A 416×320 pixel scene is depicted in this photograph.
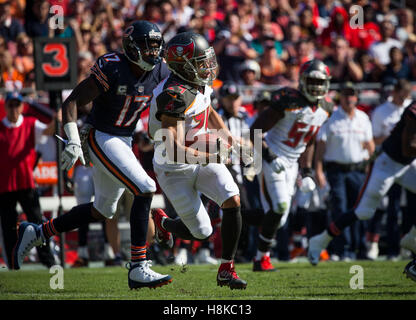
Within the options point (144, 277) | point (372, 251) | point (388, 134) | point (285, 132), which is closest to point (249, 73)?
point (388, 134)

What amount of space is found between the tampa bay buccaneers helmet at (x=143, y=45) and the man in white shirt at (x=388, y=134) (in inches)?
184

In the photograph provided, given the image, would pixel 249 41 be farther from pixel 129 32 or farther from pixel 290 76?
pixel 129 32

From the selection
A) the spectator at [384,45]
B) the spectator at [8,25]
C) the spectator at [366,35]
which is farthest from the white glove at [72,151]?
the spectator at [366,35]

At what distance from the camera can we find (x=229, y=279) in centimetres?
534

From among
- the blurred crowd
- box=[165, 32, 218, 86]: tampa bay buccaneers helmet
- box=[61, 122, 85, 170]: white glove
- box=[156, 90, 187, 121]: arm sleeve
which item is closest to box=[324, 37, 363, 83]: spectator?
the blurred crowd

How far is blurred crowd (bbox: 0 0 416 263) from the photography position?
933 cm

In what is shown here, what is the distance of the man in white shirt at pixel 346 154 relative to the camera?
9242 millimetres

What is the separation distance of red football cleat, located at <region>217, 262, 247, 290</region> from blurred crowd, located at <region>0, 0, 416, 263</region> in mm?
2716

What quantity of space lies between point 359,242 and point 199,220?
13.9 ft

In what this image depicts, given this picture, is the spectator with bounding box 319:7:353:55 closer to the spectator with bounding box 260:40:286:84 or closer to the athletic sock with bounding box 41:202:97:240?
the spectator with bounding box 260:40:286:84

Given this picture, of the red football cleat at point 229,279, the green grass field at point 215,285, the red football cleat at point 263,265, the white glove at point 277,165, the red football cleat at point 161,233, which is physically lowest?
the red football cleat at point 263,265

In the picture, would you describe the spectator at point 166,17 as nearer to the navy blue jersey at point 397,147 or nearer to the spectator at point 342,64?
the spectator at point 342,64
